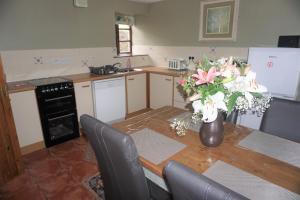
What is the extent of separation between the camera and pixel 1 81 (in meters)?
1.93

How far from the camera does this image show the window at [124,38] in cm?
443

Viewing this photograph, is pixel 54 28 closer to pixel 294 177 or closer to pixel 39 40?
pixel 39 40

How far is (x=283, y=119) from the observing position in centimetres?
154

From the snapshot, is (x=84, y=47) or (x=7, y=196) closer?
(x=7, y=196)

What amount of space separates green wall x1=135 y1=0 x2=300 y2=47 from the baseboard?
9.85ft

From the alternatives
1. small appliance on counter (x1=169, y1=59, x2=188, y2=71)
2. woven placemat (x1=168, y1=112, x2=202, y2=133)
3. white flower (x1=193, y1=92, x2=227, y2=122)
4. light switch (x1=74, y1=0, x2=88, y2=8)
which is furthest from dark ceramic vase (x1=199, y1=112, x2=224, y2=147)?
light switch (x1=74, y1=0, x2=88, y2=8)

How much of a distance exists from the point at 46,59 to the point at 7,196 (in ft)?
6.41

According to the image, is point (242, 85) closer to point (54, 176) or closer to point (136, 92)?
point (54, 176)

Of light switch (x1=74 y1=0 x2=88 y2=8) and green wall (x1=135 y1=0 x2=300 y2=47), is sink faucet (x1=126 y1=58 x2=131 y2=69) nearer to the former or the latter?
green wall (x1=135 y1=0 x2=300 y2=47)

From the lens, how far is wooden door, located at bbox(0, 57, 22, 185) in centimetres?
198

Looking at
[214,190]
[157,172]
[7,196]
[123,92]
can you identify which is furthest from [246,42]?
[7,196]

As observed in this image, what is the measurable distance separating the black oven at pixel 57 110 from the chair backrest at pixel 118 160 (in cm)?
167

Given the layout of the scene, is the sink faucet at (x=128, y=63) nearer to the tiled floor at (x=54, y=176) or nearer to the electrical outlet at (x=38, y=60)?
the electrical outlet at (x=38, y=60)

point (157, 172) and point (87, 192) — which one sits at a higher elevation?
point (157, 172)
